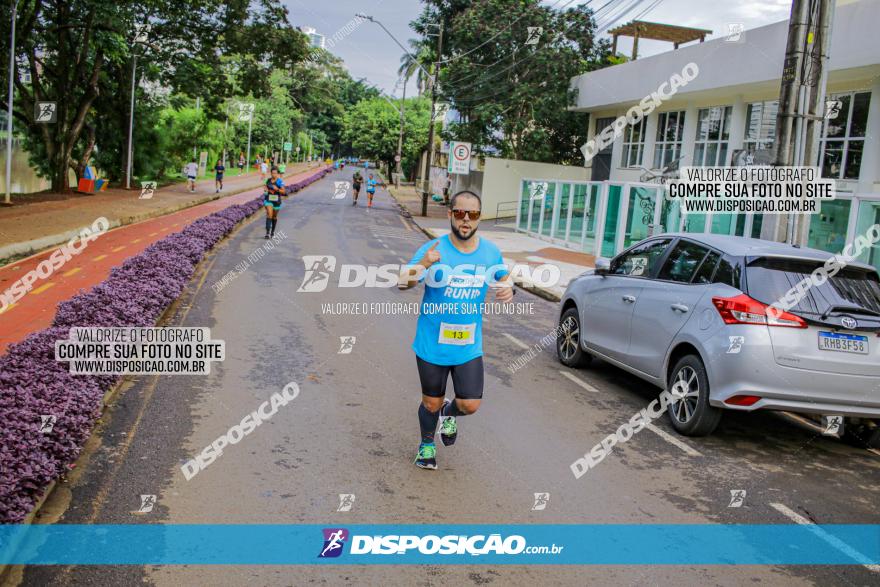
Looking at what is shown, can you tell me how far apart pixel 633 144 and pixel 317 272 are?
2062 cm

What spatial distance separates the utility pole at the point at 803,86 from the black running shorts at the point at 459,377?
6318 mm

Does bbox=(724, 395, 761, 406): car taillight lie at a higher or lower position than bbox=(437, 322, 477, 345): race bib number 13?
lower

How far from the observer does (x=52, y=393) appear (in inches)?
223

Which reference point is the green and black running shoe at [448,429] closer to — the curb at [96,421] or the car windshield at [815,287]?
the curb at [96,421]

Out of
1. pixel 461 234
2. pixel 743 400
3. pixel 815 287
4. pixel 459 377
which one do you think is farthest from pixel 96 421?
pixel 815 287

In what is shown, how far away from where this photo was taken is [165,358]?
8.60 m

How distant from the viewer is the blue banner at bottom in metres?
4.29

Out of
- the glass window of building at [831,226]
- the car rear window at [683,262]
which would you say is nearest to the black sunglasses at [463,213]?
the car rear window at [683,262]

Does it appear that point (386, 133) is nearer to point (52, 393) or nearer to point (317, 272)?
point (317, 272)

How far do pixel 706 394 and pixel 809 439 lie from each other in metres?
1.49

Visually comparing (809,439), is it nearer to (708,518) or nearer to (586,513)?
(708,518)

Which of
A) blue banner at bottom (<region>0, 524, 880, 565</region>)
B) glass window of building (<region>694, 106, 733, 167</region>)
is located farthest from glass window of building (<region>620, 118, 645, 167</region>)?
blue banner at bottom (<region>0, 524, 880, 565</region>)

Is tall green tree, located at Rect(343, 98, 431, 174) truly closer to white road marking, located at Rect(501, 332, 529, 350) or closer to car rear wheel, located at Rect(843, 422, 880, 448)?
white road marking, located at Rect(501, 332, 529, 350)

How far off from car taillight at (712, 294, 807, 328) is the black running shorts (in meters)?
2.41
